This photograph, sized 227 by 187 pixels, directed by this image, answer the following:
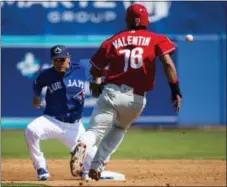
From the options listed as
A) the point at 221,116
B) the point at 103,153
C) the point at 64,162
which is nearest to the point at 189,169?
the point at 64,162

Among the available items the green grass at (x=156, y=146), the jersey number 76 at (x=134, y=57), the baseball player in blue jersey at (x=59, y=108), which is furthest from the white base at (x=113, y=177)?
the green grass at (x=156, y=146)

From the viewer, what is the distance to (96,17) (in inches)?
679

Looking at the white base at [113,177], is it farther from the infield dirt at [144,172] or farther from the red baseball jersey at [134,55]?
the red baseball jersey at [134,55]

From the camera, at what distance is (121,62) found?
23.6 feet

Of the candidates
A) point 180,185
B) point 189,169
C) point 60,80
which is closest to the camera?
point 180,185

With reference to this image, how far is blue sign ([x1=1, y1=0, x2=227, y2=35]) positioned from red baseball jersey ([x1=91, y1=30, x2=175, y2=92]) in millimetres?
9919

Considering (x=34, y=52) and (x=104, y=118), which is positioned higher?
(x=104, y=118)

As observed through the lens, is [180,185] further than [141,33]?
Yes

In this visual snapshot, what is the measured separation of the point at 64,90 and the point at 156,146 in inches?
231

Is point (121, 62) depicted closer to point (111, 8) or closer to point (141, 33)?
point (141, 33)

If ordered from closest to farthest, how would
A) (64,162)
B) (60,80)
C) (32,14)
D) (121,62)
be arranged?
(121,62) < (60,80) < (64,162) < (32,14)

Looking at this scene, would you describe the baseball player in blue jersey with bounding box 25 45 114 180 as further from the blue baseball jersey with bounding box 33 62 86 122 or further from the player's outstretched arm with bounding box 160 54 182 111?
the player's outstretched arm with bounding box 160 54 182 111

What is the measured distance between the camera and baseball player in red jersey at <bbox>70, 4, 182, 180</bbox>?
23.5 feet

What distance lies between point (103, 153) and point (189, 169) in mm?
3686
